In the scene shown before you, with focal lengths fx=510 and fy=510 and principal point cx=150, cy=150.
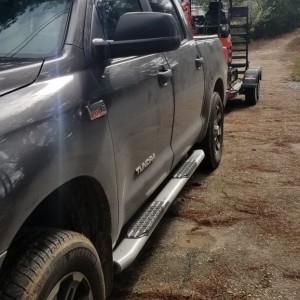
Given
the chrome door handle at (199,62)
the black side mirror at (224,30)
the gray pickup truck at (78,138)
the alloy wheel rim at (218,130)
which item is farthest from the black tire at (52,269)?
the black side mirror at (224,30)

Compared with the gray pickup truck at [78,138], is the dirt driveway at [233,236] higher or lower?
lower

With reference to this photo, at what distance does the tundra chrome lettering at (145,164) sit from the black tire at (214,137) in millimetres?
2055

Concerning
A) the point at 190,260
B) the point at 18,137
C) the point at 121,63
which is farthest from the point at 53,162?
the point at 190,260

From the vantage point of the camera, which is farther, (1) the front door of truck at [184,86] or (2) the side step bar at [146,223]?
(1) the front door of truck at [184,86]

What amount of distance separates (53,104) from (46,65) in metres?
0.23

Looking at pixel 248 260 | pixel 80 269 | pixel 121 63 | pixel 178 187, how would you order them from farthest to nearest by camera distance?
pixel 178 187 < pixel 248 260 < pixel 121 63 < pixel 80 269

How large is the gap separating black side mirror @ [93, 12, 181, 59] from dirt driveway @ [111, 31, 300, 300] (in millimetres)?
1602

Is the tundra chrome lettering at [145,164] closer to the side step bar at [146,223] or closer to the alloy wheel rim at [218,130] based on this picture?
the side step bar at [146,223]

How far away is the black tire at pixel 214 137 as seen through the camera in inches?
209

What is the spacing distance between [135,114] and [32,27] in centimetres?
74

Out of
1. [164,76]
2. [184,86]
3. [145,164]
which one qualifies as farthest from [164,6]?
[145,164]

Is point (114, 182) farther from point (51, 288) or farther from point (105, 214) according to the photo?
point (51, 288)

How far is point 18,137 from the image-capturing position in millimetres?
1866

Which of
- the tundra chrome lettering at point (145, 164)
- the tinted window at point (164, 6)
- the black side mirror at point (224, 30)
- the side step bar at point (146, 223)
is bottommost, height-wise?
the black side mirror at point (224, 30)
